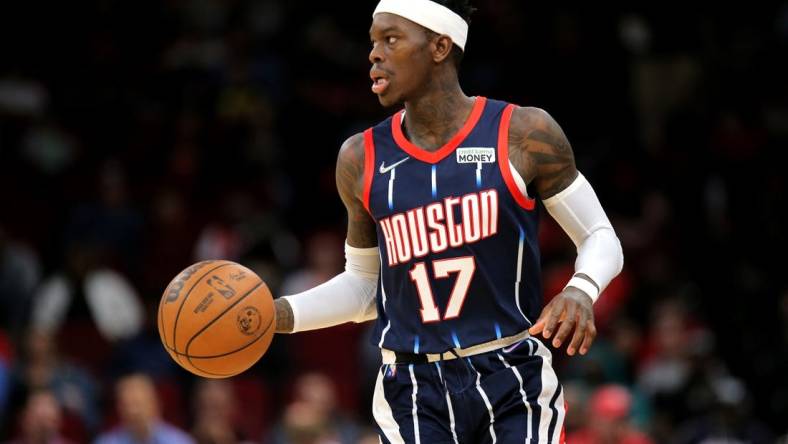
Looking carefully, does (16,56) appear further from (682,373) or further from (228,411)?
(682,373)

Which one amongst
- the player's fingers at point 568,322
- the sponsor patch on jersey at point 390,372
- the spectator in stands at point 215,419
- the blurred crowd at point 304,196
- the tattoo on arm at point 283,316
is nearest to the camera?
the player's fingers at point 568,322

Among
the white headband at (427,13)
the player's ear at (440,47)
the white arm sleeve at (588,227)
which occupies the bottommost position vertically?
the white arm sleeve at (588,227)

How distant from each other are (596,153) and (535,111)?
9379 millimetres

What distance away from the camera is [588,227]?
17.9ft

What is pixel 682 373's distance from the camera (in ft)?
39.0

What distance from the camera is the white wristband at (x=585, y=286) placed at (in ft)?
17.0

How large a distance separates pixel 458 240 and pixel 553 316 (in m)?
0.51

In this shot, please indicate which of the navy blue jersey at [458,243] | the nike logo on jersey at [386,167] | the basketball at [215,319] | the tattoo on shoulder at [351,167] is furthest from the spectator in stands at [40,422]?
the nike logo on jersey at [386,167]

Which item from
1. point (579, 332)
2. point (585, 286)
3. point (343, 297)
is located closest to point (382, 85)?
point (343, 297)

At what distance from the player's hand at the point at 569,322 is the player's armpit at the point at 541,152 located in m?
0.52

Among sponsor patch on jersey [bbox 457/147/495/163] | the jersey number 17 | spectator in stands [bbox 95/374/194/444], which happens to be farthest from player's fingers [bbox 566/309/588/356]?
spectator in stands [bbox 95/374/194/444]

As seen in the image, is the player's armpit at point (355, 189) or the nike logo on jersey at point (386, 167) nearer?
the nike logo on jersey at point (386, 167)

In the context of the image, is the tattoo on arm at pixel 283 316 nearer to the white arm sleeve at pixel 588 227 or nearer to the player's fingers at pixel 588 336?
the white arm sleeve at pixel 588 227

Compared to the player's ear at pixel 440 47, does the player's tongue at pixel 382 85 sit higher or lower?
lower
